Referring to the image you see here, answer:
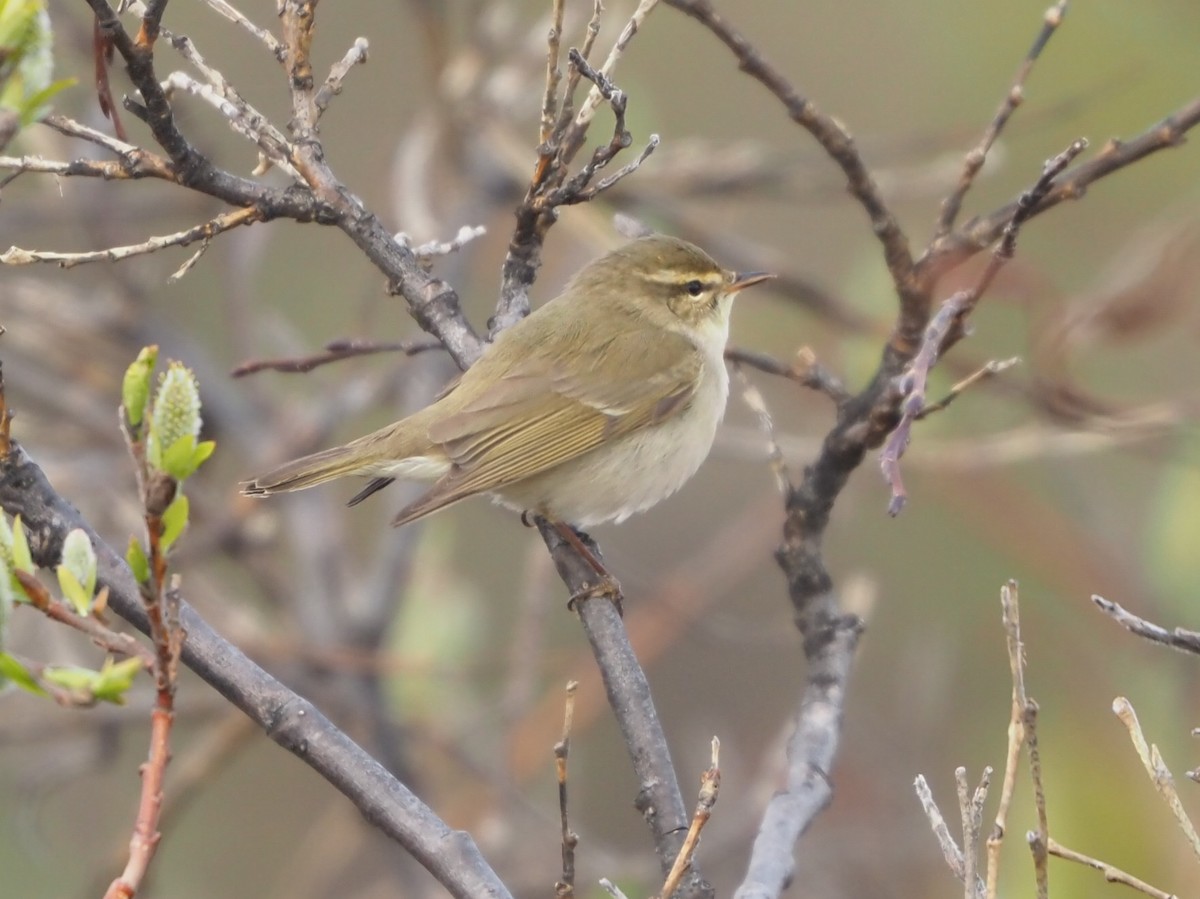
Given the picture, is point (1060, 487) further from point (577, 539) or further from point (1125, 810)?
point (577, 539)

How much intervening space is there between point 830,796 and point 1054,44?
4937 millimetres

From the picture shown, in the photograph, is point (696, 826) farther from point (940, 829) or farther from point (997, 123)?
point (997, 123)

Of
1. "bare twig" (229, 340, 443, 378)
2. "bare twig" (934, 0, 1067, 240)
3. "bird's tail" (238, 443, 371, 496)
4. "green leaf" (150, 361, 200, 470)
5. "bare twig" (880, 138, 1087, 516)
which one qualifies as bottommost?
"green leaf" (150, 361, 200, 470)

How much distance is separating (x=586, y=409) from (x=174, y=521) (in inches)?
110

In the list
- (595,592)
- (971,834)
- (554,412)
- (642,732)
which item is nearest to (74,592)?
(971,834)

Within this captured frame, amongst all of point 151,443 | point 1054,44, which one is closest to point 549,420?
point 151,443

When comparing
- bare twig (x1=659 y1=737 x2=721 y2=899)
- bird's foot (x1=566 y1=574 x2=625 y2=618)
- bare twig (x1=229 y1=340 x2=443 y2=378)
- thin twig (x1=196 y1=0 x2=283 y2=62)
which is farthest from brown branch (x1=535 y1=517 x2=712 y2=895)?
thin twig (x1=196 y1=0 x2=283 y2=62)

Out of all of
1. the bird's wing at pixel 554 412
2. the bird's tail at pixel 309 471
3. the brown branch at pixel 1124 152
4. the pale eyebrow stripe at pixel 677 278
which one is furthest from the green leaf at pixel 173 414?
the pale eyebrow stripe at pixel 677 278

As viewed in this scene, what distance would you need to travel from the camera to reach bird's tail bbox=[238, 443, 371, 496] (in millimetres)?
3508

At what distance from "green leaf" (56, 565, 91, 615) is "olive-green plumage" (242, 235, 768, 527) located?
1.98 meters

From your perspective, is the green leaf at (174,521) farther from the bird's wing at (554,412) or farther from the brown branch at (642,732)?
the bird's wing at (554,412)

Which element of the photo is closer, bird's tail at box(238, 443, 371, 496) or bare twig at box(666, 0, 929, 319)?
bare twig at box(666, 0, 929, 319)

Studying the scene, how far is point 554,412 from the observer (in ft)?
13.1

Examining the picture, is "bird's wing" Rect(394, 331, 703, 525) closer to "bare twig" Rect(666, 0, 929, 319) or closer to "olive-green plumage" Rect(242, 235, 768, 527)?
"olive-green plumage" Rect(242, 235, 768, 527)
